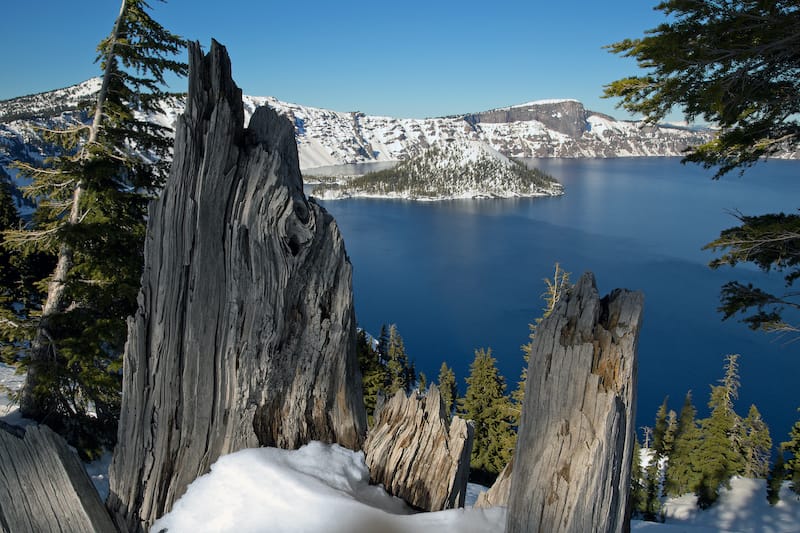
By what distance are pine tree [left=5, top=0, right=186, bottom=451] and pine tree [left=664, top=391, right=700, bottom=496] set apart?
2647 centimetres

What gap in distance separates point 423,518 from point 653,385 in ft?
136

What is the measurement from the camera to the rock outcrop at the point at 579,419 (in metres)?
2.91

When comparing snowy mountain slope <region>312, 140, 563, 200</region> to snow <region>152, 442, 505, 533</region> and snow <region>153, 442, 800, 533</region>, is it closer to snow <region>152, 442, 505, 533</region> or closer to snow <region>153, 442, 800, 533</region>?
snow <region>153, 442, 800, 533</region>

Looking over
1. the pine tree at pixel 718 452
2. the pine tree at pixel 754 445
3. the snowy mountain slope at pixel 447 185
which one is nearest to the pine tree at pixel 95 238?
the pine tree at pixel 718 452

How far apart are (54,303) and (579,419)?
10179mm

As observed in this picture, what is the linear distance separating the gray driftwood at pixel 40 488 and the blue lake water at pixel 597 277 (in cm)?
896

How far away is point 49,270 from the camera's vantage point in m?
19.1

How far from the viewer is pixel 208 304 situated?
4.05 meters

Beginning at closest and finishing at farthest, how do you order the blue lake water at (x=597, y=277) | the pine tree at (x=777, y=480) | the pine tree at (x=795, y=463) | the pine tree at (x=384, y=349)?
the pine tree at (x=795, y=463)
the pine tree at (x=777, y=480)
the pine tree at (x=384, y=349)
the blue lake water at (x=597, y=277)

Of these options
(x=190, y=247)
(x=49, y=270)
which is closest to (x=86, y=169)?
(x=190, y=247)

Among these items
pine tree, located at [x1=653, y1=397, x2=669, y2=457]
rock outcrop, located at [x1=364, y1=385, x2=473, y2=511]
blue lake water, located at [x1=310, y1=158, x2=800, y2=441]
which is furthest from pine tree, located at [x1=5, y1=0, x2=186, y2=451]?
pine tree, located at [x1=653, y1=397, x2=669, y2=457]

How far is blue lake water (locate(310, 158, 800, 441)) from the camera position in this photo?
130ft

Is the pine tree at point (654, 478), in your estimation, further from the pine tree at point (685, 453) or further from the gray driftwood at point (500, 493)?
the gray driftwood at point (500, 493)

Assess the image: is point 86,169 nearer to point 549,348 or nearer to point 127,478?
point 127,478
